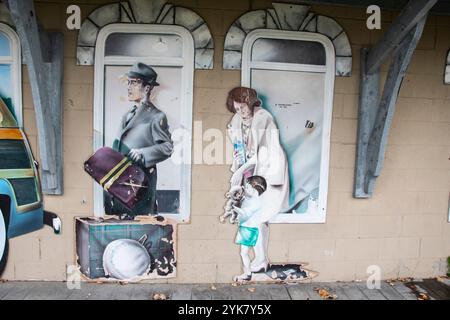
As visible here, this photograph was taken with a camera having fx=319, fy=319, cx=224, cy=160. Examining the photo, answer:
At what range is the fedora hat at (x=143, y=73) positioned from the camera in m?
3.20

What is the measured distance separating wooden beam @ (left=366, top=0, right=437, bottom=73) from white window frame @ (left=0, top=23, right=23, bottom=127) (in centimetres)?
348

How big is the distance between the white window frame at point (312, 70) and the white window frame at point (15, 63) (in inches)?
86.7

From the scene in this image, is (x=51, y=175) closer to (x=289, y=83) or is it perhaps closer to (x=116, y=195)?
(x=116, y=195)

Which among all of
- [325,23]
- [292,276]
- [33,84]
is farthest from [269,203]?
[33,84]

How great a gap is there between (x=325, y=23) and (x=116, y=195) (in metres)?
2.78

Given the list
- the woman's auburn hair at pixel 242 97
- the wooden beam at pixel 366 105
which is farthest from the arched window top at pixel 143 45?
the wooden beam at pixel 366 105

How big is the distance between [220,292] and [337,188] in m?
1.66

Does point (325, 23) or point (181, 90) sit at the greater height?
point (325, 23)

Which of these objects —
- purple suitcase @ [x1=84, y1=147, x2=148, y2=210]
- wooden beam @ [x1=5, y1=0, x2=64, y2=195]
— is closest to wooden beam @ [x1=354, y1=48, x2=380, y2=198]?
purple suitcase @ [x1=84, y1=147, x2=148, y2=210]

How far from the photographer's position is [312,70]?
3.33 metres

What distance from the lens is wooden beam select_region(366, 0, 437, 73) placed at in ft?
8.63

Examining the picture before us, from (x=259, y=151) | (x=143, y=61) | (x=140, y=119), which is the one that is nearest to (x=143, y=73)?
(x=143, y=61)

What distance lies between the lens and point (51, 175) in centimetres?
312

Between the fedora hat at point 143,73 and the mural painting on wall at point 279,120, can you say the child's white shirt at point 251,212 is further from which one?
the fedora hat at point 143,73
